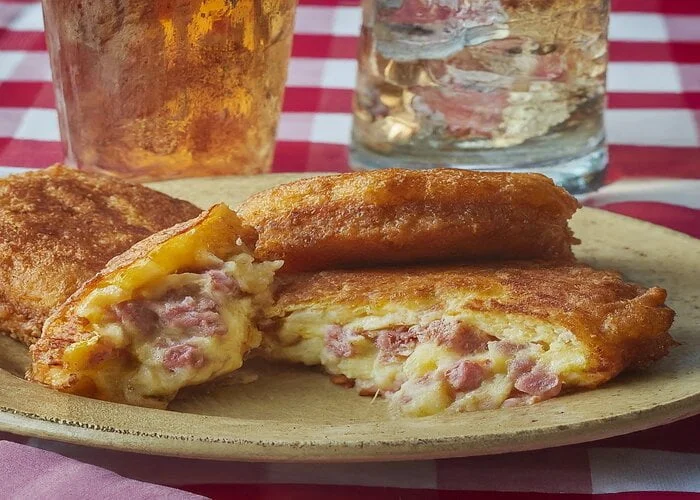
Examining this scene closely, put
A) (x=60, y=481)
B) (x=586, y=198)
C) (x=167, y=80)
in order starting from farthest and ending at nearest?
(x=586, y=198)
(x=167, y=80)
(x=60, y=481)

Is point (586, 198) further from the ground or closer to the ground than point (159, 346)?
closer to the ground

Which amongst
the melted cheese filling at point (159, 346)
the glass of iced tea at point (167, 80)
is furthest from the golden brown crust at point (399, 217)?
the glass of iced tea at point (167, 80)

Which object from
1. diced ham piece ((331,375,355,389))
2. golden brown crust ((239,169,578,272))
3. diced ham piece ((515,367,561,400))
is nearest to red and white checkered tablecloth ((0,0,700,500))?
diced ham piece ((515,367,561,400))

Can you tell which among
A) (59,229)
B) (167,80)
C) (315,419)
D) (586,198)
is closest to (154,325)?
(315,419)

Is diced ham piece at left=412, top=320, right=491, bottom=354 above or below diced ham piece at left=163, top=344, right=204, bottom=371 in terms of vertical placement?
above

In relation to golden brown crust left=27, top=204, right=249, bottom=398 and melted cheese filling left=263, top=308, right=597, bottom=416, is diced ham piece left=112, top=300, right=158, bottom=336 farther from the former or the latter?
melted cheese filling left=263, top=308, right=597, bottom=416

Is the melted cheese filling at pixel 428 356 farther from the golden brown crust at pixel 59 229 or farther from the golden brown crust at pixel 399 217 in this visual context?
the golden brown crust at pixel 59 229

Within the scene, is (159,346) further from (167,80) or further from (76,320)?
(167,80)
